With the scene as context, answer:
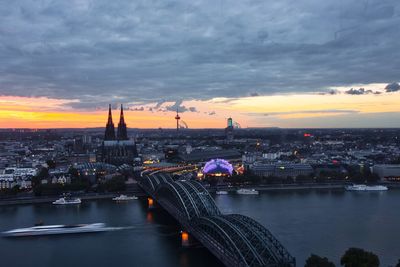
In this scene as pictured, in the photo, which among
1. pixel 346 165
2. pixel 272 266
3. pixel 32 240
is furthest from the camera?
pixel 346 165

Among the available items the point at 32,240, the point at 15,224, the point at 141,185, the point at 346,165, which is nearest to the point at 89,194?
the point at 141,185

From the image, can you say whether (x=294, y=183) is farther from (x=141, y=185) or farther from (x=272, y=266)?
(x=272, y=266)

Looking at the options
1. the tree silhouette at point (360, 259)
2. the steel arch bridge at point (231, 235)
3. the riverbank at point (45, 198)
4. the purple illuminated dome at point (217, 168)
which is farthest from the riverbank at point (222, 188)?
the tree silhouette at point (360, 259)

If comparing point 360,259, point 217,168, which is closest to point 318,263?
point 360,259

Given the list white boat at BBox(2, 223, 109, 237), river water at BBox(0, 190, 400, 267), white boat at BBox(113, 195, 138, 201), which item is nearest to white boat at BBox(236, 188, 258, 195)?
river water at BBox(0, 190, 400, 267)

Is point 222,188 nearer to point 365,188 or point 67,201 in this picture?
point 365,188

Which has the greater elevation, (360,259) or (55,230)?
(360,259)

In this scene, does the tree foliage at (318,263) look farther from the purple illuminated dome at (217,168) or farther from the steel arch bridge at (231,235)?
the purple illuminated dome at (217,168)
